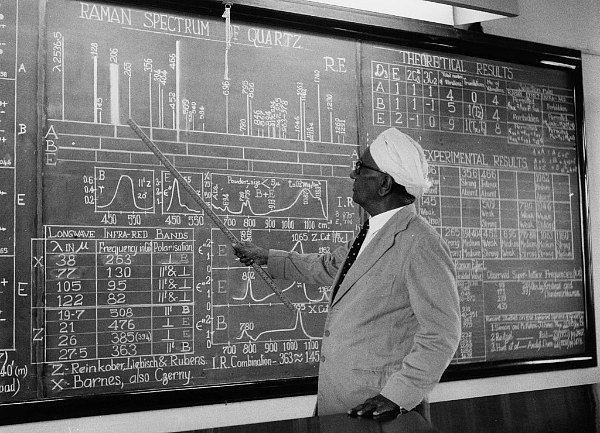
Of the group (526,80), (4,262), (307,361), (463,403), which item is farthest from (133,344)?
(526,80)

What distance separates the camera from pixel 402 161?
2.17 m

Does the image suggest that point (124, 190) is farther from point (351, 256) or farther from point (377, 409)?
point (377, 409)

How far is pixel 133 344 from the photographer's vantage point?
274 cm

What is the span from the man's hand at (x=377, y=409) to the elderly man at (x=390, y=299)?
4 cm

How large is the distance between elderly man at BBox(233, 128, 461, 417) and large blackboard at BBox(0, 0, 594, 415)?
806 millimetres

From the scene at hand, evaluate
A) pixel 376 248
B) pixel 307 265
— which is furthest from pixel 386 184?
pixel 307 265

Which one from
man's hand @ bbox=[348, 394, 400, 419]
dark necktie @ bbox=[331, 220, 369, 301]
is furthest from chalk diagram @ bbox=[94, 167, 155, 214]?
man's hand @ bbox=[348, 394, 400, 419]

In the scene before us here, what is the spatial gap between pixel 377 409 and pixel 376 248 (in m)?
0.50

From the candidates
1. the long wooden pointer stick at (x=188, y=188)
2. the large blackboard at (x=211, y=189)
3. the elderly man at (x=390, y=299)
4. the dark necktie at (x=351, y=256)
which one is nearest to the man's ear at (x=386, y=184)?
the elderly man at (x=390, y=299)

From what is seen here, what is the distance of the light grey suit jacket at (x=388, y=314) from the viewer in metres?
2.01

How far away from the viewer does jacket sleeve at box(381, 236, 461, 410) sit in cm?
192

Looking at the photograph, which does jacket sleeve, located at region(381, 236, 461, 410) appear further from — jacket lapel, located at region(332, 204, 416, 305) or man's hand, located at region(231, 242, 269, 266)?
man's hand, located at region(231, 242, 269, 266)

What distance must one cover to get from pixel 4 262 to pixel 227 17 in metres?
1.24

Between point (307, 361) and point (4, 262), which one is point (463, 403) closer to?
point (307, 361)
